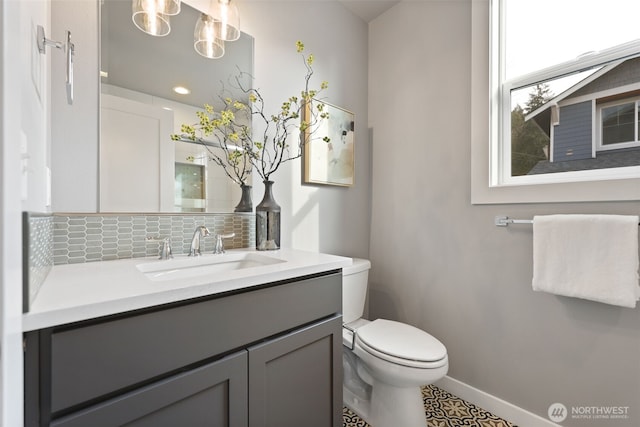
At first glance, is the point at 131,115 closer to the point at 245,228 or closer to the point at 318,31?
the point at 245,228

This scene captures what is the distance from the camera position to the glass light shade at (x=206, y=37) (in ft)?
4.31

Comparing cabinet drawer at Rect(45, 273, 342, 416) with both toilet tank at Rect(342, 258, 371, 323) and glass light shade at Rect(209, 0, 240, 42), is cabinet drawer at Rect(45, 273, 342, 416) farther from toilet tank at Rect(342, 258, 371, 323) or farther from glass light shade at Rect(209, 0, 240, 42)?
glass light shade at Rect(209, 0, 240, 42)

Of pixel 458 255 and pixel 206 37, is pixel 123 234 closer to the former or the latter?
pixel 206 37

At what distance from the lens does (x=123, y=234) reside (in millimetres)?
1100

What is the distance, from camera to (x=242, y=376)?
81cm

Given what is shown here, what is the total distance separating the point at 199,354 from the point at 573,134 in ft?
5.82

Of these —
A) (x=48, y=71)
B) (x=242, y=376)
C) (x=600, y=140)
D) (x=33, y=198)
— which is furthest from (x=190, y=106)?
(x=600, y=140)

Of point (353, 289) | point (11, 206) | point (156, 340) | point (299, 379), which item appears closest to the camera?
point (11, 206)

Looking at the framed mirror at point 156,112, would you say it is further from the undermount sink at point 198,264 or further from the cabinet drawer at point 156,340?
the cabinet drawer at point 156,340

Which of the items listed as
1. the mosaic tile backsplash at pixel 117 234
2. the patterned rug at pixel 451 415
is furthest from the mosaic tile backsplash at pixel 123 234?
the patterned rug at pixel 451 415

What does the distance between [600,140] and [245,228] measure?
1677 mm

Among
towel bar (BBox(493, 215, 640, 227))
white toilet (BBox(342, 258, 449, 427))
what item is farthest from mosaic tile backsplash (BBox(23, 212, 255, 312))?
towel bar (BBox(493, 215, 640, 227))

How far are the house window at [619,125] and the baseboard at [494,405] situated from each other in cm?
128

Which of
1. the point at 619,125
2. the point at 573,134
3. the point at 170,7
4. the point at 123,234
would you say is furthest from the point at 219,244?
the point at 619,125
